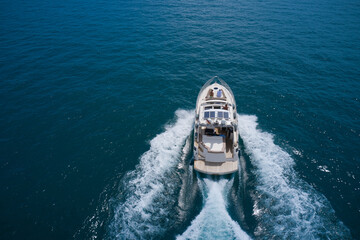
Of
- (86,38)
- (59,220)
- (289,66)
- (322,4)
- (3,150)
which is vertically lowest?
(59,220)

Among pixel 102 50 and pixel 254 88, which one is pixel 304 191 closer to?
pixel 254 88

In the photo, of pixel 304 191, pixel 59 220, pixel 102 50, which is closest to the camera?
pixel 59 220

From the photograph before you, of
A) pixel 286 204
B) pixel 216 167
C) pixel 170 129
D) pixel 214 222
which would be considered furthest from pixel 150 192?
pixel 286 204

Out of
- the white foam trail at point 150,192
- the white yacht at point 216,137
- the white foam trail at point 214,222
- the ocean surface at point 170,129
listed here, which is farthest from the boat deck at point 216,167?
the white foam trail at point 150,192

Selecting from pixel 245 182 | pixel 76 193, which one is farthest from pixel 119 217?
pixel 245 182

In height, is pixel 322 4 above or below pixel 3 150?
above

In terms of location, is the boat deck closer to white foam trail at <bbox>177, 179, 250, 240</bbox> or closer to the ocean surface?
the ocean surface

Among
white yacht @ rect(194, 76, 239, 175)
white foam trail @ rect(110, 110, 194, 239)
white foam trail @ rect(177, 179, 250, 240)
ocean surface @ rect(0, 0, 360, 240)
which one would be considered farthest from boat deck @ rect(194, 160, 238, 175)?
white foam trail @ rect(110, 110, 194, 239)

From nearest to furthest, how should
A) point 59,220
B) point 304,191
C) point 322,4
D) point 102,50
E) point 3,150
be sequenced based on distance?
1. point 59,220
2. point 304,191
3. point 3,150
4. point 102,50
5. point 322,4
